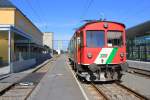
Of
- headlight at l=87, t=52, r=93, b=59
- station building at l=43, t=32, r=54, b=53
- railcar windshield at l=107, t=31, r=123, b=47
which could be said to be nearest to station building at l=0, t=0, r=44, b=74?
headlight at l=87, t=52, r=93, b=59

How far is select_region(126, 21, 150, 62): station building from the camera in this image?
2750 cm

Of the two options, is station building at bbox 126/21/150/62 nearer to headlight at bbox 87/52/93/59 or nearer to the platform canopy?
the platform canopy

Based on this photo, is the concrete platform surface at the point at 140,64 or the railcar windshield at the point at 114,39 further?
the concrete platform surface at the point at 140,64

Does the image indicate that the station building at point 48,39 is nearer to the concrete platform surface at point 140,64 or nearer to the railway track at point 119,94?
the concrete platform surface at point 140,64

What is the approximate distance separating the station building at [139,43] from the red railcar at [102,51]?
8549mm

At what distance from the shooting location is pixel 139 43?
29625 millimetres

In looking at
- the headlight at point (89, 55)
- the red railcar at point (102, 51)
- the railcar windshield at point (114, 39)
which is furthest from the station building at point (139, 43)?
the headlight at point (89, 55)

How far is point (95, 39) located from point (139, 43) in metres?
11.8

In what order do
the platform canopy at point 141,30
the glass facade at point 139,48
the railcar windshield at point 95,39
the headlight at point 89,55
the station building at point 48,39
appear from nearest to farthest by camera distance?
the headlight at point 89,55 → the railcar windshield at point 95,39 → the glass facade at point 139,48 → the platform canopy at point 141,30 → the station building at point 48,39

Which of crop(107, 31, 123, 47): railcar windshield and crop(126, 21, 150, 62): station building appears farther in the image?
crop(126, 21, 150, 62): station building

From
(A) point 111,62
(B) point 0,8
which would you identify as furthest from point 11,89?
(B) point 0,8

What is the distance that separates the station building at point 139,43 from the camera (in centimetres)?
2750

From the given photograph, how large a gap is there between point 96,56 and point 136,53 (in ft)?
44.1

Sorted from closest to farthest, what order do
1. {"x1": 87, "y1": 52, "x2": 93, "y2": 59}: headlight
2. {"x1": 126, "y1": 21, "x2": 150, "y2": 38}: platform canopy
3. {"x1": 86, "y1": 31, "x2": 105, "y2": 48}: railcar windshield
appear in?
{"x1": 87, "y1": 52, "x2": 93, "y2": 59}: headlight → {"x1": 86, "y1": 31, "x2": 105, "y2": 48}: railcar windshield → {"x1": 126, "y1": 21, "x2": 150, "y2": 38}: platform canopy
